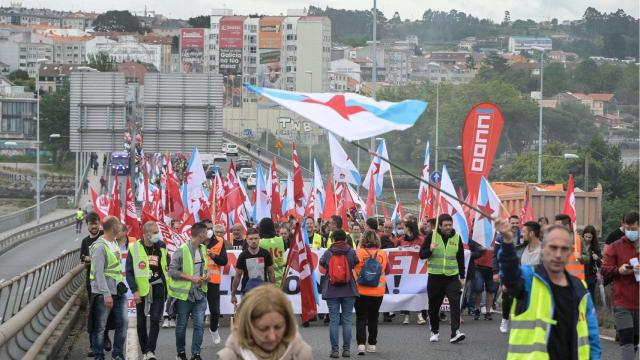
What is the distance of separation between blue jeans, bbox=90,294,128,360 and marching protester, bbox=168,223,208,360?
54 cm

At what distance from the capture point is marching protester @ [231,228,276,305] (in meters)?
15.4

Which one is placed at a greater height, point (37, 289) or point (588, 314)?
point (588, 314)

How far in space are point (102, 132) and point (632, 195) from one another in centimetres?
3407

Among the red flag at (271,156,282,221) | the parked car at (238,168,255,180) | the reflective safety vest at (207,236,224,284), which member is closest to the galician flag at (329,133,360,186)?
the red flag at (271,156,282,221)

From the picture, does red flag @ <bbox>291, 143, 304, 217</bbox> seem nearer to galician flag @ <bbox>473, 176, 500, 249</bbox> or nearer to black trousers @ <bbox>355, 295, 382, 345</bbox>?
galician flag @ <bbox>473, 176, 500, 249</bbox>

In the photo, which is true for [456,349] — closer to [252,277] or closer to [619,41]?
[252,277]

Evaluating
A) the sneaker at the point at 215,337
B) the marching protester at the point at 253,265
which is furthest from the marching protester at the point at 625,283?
the sneaker at the point at 215,337

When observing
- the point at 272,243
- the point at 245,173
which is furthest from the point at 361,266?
the point at 245,173

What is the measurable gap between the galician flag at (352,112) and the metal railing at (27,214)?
58.9 meters

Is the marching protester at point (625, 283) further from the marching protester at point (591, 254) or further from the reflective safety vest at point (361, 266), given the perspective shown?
the reflective safety vest at point (361, 266)

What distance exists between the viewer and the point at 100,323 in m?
14.7

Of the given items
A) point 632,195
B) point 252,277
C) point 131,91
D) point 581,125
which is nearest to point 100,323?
point 252,277

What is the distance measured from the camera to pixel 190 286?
1503 centimetres

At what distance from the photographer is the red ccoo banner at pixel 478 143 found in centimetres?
1777
